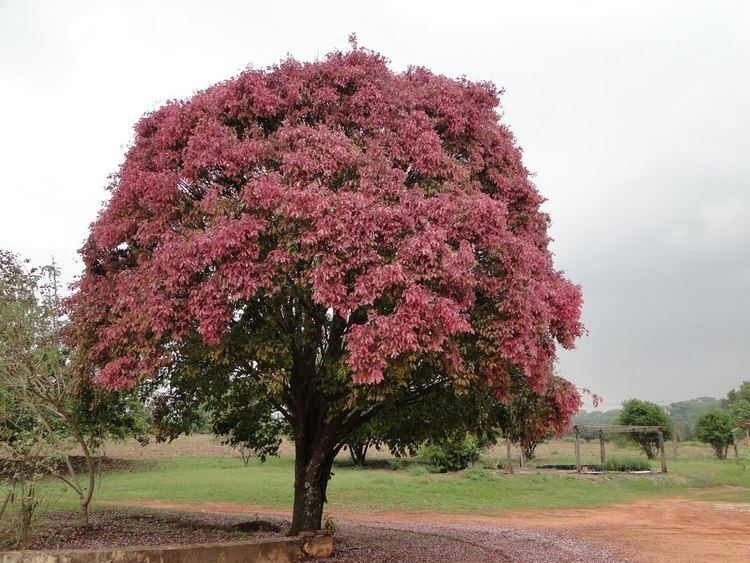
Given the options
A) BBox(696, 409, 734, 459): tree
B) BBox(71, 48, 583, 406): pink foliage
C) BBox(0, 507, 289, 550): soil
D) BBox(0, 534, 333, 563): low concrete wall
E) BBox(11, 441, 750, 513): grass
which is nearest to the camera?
BBox(71, 48, 583, 406): pink foliage

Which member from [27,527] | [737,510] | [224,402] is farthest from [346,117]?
[737,510]

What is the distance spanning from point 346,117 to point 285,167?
6.72 feet

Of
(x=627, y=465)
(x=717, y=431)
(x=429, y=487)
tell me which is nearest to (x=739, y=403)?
(x=717, y=431)

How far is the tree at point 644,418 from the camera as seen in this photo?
45.3 m

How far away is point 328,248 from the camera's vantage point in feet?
28.9

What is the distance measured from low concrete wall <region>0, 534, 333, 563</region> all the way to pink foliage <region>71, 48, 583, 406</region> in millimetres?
2689

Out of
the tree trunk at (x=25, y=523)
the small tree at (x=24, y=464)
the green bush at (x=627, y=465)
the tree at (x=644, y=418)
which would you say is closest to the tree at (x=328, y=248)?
the small tree at (x=24, y=464)

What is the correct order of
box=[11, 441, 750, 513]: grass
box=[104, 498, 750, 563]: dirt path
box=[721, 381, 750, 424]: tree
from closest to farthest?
box=[104, 498, 750, 563]: dirt path → box=[11, 441, 750, 513]: grass → box=[721, 381, 750, 424]: tree

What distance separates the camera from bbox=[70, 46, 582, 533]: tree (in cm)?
874

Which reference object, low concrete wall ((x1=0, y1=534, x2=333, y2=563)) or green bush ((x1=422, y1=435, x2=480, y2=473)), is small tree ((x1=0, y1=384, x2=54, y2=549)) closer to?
low concrete wall ((x1=0, y1=534, x2=333, y2=563))

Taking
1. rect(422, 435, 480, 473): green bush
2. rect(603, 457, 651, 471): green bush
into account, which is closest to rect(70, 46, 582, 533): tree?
rect(422, 435, 480, 473): green bush

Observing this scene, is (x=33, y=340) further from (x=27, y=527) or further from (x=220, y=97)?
(x=220, y=97)

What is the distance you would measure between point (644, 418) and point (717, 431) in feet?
26.6

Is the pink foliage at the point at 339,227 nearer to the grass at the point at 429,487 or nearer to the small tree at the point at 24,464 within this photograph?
the small tree at the point at 24,464
